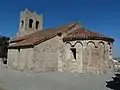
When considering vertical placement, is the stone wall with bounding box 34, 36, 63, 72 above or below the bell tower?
below

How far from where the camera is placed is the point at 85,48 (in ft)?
73.8

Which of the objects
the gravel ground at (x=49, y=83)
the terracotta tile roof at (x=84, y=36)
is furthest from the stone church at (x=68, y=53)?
the gravel ground at (x=49, y=83)

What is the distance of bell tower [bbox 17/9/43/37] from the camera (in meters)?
35.9

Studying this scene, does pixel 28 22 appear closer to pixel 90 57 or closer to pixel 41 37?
pixel 41 37

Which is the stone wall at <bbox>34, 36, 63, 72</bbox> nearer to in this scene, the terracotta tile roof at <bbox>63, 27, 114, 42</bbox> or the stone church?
the stone church

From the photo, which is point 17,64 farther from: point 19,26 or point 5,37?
point 5,37

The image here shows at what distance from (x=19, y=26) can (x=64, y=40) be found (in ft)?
55.0

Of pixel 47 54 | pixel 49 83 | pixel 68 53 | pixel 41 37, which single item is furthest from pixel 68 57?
pixel 49 83

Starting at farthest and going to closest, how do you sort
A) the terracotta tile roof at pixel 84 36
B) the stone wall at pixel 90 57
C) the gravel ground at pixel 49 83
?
the terracotta tile roof at pixel 84 36, the stone wall at pixel 90 57, the gravel ground at pixel 49 83

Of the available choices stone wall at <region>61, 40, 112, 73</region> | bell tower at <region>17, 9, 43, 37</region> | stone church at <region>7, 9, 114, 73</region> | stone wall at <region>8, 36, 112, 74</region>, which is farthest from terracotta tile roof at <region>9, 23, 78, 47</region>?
bell tower at <region>17, 9, 43, 37</region>

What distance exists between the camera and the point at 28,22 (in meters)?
36.2

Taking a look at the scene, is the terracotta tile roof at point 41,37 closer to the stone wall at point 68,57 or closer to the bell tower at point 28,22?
the stone wall at point 68,57

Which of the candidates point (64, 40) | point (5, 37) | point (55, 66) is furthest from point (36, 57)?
point (5, 37)

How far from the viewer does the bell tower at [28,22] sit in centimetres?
3591
